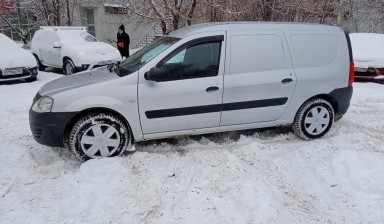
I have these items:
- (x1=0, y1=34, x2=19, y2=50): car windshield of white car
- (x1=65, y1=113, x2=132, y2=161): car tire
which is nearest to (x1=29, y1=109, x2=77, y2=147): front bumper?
(x1=65, y1=113, x2=132, y2=161): car tire

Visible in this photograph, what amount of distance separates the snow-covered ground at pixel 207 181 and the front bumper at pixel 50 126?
350 millimetres

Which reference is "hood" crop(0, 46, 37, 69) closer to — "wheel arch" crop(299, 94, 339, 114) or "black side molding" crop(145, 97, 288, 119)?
"black side molding" crop(145, 97, 288, 119)

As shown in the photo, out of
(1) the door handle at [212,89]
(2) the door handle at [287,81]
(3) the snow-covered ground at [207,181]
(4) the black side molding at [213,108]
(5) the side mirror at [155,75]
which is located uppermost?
(5) the side mirror at [155,75]

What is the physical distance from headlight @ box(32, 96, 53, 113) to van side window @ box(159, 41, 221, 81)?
1.43 metres

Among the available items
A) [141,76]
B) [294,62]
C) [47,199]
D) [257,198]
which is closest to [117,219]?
[47,199]

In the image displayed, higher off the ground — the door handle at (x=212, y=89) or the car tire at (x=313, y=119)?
the door handle at (x=212, y=89)

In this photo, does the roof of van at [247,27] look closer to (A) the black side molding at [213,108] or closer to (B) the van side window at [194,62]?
(B) the van side window at [194,62]

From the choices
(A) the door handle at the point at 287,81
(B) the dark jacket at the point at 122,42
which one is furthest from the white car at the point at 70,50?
(A) the door handle at the point at 287,81

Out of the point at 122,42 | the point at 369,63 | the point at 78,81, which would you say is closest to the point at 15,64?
the point at 122,42

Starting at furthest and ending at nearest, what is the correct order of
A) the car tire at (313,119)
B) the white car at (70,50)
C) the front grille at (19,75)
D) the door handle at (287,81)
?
the white car at (70,50) → the front grille at (19,75) → the car tire at (313,119) → the door handle at (287,81)

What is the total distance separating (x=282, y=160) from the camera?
4309mm

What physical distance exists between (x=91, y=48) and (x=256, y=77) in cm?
762

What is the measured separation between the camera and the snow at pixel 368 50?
8984mm

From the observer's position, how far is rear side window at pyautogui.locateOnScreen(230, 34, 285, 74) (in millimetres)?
4492
